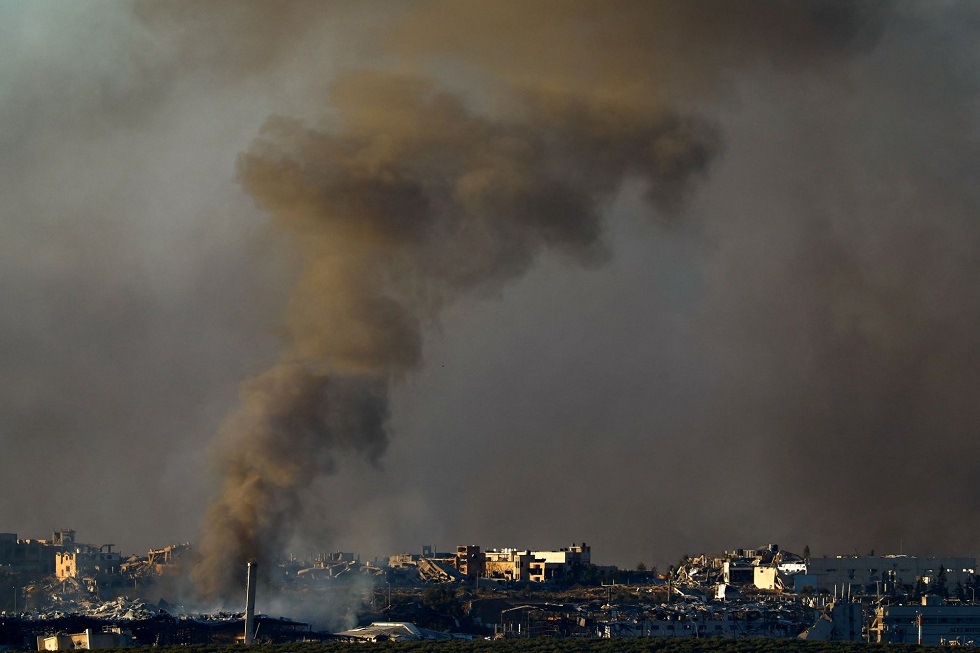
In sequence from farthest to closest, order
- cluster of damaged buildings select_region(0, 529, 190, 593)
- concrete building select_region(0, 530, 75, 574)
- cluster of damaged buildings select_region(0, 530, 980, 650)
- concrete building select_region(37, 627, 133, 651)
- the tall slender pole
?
concrete building select_region(0, 530, 75, 574) < cluster of damaged buildings select_region(0, 529, 190, 593) < cluster of damaged buildings select_region(0, 530, 980, 650) < the tall slender pole < concrete building select_region(37, 627, 133, 651)

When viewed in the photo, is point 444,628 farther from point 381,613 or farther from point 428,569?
point 428,569

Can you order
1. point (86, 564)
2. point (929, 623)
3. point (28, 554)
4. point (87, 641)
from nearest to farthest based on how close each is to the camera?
point (87, 641)
point (929, 623)
point (86, 564)
point (28, 554)

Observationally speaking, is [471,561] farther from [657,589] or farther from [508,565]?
[657,589]

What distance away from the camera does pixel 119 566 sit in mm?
138375

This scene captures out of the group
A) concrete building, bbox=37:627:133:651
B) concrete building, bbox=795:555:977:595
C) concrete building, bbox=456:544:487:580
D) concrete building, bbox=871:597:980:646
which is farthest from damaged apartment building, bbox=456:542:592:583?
concrete building, bbox=37:627:133:651

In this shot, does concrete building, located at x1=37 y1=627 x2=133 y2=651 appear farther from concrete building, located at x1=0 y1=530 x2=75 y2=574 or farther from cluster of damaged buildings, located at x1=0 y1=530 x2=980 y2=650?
concrete building, located at x1=0 y1=530 x2=75 y2=574

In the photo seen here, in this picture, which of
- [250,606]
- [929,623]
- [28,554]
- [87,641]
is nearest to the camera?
[87,641]

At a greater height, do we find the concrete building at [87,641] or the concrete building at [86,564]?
the concrete building at [86,564]

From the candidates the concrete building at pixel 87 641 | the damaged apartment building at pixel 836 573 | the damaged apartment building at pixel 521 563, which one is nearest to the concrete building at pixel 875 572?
the damaged apartment building at pixel 836 573

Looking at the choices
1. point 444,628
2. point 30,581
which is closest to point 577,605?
point 444,628

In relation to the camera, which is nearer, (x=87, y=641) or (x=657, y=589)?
(x=87, y=641)

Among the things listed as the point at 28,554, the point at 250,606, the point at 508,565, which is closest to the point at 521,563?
the point at 508,565

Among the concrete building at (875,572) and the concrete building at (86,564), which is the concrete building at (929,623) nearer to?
the concrete building at (875,572)

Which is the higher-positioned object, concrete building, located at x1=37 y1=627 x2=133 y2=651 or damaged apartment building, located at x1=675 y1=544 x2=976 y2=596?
damaged apartment building, located at x1=675 y1=544 x2=976 y2=596
